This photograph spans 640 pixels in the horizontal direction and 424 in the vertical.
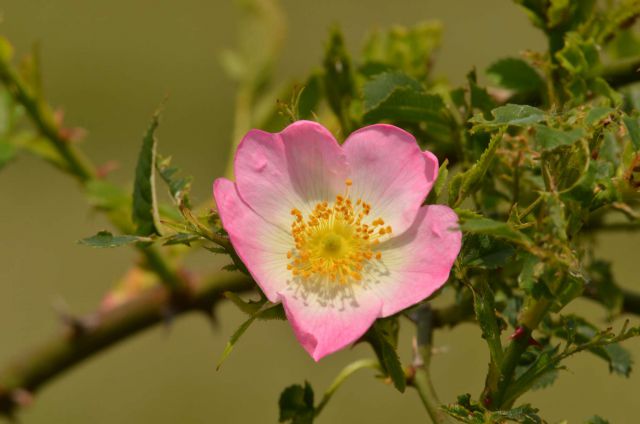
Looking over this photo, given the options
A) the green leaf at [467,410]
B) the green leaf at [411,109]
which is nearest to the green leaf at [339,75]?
the green leaf at [411,109]

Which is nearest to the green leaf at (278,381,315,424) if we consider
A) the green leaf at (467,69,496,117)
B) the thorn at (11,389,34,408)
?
the green leaf at (467,69,496,117)

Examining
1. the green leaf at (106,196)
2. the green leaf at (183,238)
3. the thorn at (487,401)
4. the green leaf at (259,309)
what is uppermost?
the green leaf at (183,238)

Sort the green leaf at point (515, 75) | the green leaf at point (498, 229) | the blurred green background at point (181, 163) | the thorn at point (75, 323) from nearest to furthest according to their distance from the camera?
the green leaf at point (498, 229), the green leaf at point (515, 75), the thorn at point (75, 323), the blurred green background at point (181, 163)

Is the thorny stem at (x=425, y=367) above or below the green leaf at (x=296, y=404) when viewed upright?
above

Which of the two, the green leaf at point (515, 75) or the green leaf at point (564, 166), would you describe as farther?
the green leaf at point (515, 75)

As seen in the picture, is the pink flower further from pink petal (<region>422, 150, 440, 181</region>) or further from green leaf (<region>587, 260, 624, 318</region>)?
→ green leaf (<region>587, 260, 624, 318</region>)

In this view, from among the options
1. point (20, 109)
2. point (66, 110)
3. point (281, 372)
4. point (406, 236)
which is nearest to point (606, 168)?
point (406, 236)

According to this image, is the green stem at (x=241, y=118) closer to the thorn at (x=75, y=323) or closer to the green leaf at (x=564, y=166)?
the thorn at (x=75, y=323)

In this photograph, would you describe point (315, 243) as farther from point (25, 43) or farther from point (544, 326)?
point (25, 43)
